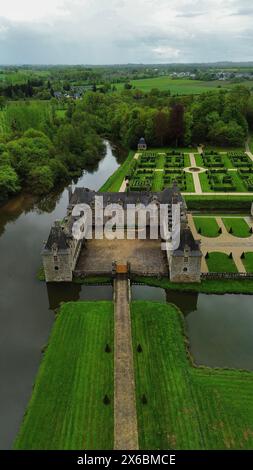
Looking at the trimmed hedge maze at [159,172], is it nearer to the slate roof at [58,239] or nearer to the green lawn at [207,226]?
the green lawn at [207,226]

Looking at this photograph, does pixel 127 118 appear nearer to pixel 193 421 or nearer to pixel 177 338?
pixel 177 338

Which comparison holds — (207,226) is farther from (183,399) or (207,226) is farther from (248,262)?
(183,399)

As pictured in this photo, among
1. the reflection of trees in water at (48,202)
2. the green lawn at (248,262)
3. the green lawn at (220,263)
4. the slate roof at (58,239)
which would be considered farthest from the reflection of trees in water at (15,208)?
the green lawn at (248,262)

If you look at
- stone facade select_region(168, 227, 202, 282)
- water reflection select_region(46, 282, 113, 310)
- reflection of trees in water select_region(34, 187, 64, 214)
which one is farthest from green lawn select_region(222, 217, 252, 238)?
reflection of trees in water select_region(34, 187, 64, 214)

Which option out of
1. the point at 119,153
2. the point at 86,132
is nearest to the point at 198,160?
the point at 119,153

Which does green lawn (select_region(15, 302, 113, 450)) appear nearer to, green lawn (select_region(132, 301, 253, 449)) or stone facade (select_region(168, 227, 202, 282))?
green lawn (select_region(132, 301, 253, 449))

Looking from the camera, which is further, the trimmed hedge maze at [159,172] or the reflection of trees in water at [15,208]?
the trimmed hedge maze at [159,172]

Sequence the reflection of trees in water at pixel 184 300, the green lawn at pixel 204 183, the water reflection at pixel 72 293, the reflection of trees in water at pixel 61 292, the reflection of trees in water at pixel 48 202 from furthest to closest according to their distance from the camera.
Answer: the green lawn at pixel 204 183, the reflection of trees in water at pixel 48 202, the water reflection at pixel 72 293, the reflection of trees in water at pixel 61 292, the reflection of trees in water at pixel 184 300
